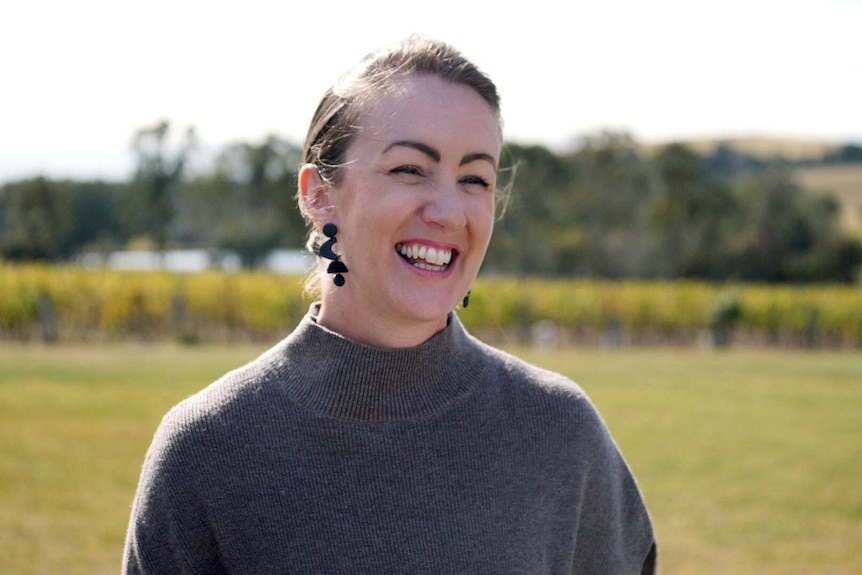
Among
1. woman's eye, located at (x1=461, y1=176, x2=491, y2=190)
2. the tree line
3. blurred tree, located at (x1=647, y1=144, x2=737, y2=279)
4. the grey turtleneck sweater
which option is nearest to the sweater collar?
the grey turtleneck sweater

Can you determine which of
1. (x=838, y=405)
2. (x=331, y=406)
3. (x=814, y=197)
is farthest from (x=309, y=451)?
(x=814, y=197)

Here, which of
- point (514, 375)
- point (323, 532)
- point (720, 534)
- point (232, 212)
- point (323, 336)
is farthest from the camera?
point (232, 212)

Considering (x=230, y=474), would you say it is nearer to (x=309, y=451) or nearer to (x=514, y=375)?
(x=309, y=451)

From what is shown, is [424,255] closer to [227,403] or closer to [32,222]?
[227,403]

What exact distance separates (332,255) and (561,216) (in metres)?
40.6

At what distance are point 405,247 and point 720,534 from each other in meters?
5.38

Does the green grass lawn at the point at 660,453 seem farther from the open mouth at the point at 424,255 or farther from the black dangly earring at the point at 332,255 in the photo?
the open mouth at the point at 424,255

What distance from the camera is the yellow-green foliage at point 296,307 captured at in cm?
2173

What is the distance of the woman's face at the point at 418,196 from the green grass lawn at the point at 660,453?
164 inches

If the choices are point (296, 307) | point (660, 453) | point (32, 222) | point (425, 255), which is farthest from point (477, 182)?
point (32, 222)

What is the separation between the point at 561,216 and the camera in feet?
137

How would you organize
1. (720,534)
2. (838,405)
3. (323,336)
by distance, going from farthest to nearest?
(838,405)
(720,534)
(323,336)

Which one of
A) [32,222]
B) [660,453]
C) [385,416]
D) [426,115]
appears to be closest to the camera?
[426,115]

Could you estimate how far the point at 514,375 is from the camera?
1.83 meters
